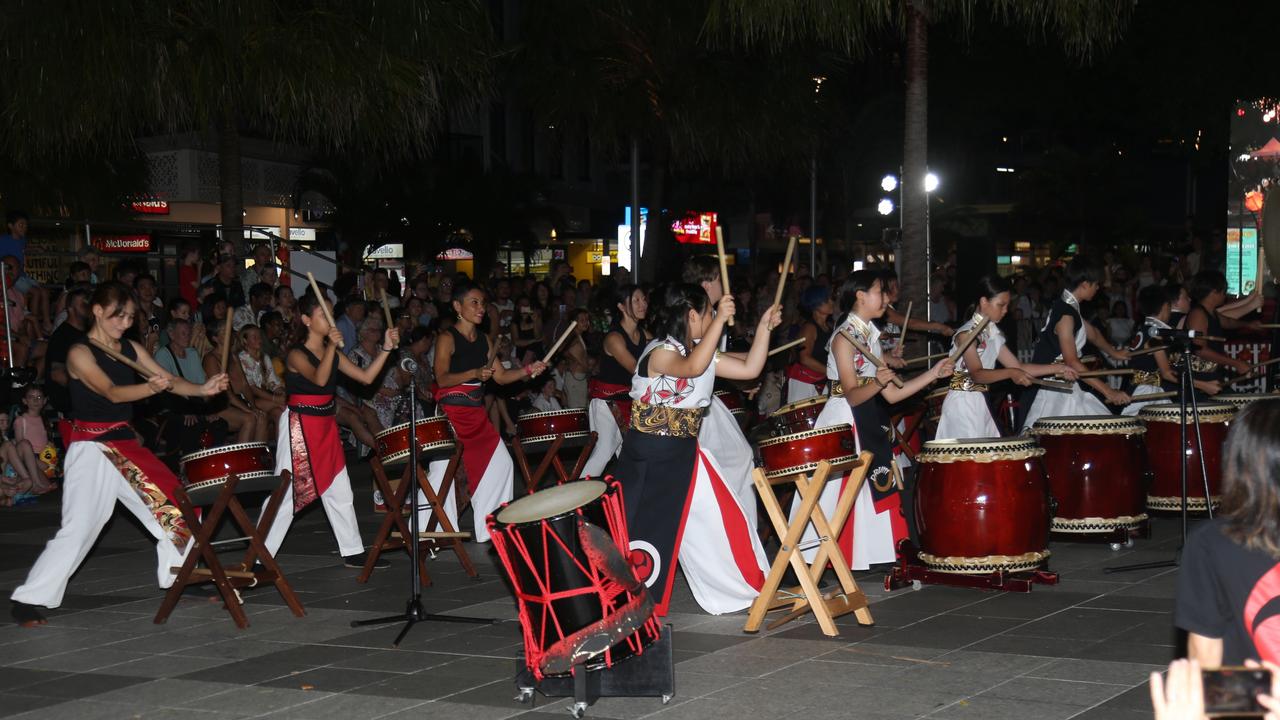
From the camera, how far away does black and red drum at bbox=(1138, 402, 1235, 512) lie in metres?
9.62

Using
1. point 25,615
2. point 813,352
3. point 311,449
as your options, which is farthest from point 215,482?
point 813,352

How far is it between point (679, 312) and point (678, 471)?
0.86 m

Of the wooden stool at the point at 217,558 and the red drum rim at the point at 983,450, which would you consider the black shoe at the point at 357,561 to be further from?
the red drum rim at the point at 983,450

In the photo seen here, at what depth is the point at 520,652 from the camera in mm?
6410

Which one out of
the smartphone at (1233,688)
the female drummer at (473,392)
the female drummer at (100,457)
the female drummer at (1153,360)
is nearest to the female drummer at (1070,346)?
the female drummer at (1153,360)

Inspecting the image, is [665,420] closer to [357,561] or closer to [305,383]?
[305,383]

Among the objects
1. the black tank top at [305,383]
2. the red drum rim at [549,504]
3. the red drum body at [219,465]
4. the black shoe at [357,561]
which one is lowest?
the black shoe at [357,561]

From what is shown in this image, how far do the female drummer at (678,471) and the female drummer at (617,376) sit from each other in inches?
106

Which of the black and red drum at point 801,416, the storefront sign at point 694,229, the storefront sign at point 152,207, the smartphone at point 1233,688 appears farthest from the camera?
the storefront sign at point 694,229

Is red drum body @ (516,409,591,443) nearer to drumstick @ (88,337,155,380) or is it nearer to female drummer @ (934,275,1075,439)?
female drummer @ (934,275,1075,439)

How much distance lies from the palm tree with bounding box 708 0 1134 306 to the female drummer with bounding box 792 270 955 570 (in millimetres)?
4522

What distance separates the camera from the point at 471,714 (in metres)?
5.95

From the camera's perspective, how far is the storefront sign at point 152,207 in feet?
87.5

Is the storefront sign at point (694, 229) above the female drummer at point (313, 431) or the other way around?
above
